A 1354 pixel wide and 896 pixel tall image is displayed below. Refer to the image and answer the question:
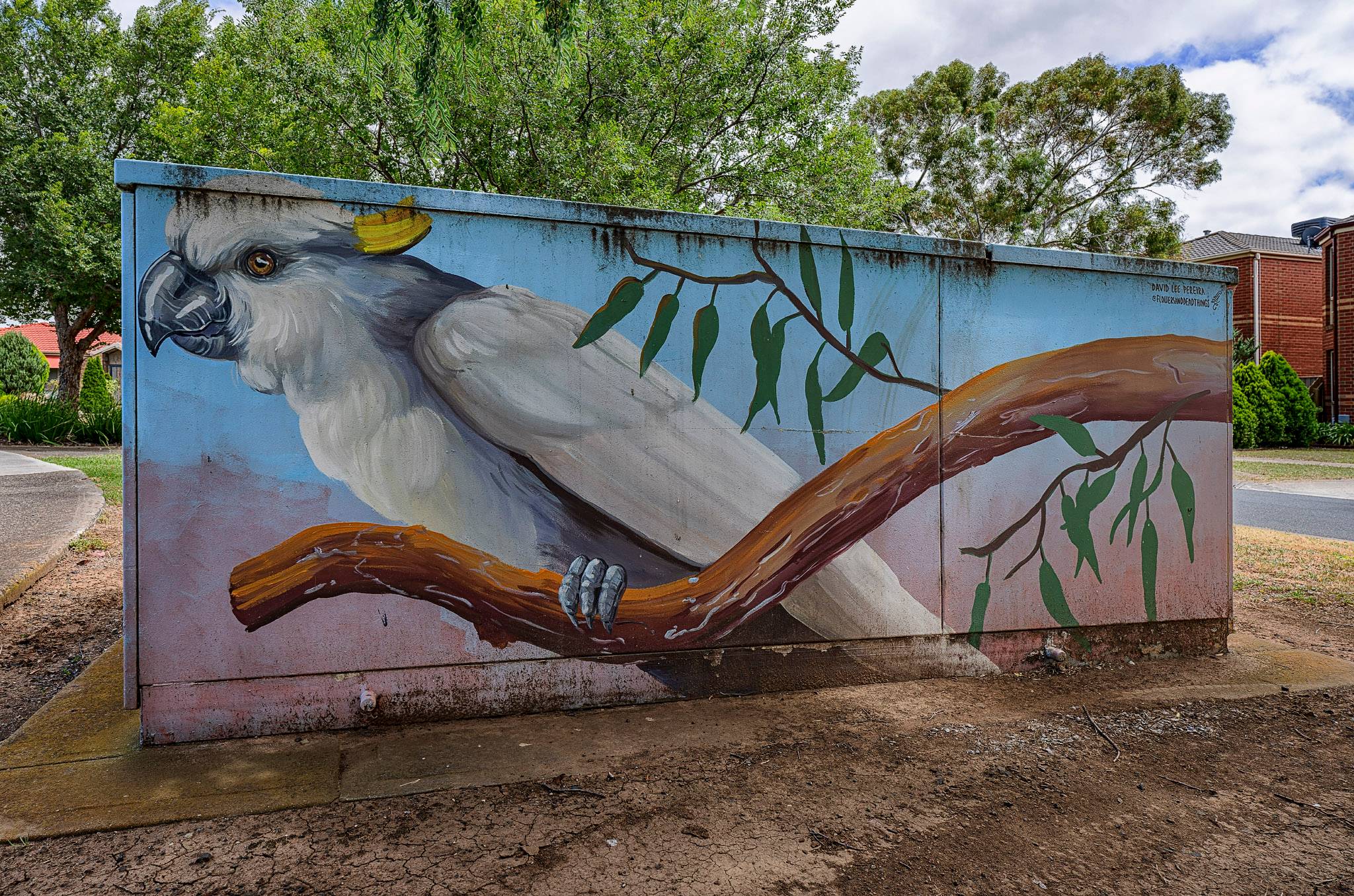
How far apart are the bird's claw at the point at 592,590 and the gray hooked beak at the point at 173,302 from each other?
1830mm

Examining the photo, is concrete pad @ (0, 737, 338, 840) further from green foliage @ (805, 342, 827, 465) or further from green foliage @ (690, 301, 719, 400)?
green foliage @ (805, 342, 827, 465)

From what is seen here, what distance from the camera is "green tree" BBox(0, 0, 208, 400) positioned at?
878 inches

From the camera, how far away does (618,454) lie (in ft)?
12.4

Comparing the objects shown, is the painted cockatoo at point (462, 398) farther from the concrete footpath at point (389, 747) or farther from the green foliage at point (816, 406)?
the concrete footpath at point (389, 747)

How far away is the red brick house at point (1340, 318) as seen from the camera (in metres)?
28.0

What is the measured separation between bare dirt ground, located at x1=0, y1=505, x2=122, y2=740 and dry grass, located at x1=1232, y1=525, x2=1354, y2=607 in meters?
8.15

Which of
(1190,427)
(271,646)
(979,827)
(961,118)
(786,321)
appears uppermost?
(961,118)

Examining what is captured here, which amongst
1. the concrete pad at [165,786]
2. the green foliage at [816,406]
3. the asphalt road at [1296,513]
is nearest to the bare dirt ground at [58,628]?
the concrete pad at [165,786]

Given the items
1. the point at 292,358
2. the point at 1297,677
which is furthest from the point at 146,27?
the point at 1297,677

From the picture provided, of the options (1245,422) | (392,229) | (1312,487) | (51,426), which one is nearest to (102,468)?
(51,426)

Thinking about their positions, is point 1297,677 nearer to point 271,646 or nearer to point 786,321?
point 786,321

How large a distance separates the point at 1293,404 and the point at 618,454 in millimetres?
30173

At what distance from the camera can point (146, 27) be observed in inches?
931

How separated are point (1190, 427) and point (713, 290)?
299cm
